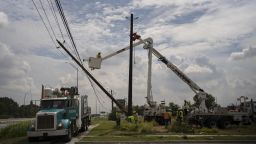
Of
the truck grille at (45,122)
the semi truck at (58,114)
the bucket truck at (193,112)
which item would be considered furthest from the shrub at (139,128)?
the truck grille at (45,122)

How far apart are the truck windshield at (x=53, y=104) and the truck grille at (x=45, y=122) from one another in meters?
2.25

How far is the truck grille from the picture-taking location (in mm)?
24234

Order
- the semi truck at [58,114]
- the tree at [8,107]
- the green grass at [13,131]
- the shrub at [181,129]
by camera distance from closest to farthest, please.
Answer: the semi truck at [58,114] → the shrub at [181,129] → the green grass at [13,131] → the tree at [8,107]

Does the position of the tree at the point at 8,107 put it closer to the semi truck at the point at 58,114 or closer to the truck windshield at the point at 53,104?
the semi truck at the point at 58,114

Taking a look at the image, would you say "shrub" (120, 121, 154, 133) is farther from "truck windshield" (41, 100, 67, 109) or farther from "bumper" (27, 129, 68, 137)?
"bumper" (27, 129, 68, 137)

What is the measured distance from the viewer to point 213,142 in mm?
23000

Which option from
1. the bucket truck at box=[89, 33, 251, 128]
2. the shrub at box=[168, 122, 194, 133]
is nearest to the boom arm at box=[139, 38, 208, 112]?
the bucket truck at box=[89, 33, 251, 128]

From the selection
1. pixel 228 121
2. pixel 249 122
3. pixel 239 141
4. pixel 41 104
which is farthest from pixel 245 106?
pixel 41 104

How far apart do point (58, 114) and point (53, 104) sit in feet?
6.81

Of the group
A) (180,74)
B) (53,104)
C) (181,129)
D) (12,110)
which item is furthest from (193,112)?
(12,110)

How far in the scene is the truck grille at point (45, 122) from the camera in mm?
24234

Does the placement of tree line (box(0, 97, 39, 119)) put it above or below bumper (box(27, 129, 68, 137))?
above

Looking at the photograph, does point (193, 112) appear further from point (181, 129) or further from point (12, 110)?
point (12, 110)

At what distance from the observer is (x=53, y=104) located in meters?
26.6
